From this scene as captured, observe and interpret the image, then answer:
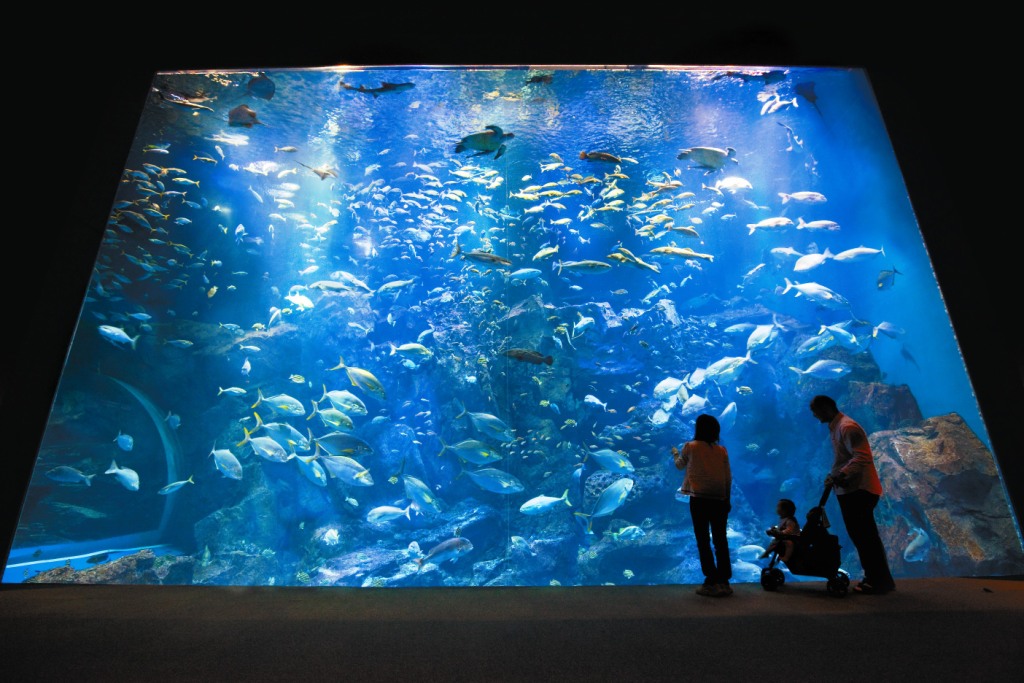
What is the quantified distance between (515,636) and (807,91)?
10.2 m

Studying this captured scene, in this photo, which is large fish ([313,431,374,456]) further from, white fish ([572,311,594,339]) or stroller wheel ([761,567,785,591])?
stroller wheel ([761,567,785,591])

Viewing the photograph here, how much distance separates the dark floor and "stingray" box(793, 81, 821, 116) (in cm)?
836

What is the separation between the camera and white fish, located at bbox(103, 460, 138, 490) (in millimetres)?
7355

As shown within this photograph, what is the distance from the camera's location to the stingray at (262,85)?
8141 millimetres

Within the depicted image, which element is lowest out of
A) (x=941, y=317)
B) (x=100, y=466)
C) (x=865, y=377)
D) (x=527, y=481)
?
(x=527, y=481)

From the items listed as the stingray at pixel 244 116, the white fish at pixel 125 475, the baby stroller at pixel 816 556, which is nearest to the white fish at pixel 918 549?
the baby stroller at pixel 816 556

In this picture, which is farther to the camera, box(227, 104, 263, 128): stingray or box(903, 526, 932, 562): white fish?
box(227, 104, 263, 128): stingray

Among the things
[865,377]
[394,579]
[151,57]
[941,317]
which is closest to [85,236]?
[151,57]

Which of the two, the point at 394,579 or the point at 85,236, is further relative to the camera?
the point at 394,579

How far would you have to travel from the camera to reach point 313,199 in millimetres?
10023

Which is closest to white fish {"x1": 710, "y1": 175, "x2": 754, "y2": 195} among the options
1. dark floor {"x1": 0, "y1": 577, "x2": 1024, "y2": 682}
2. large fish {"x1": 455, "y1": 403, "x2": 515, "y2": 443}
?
large fish {"x1": 455, "y1": 403, "x2": 515, "y2": 443}

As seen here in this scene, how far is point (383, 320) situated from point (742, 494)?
727 cm

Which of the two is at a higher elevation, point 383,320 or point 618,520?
point 383,320

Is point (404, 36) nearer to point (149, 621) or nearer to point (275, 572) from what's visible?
point (149, 621)
